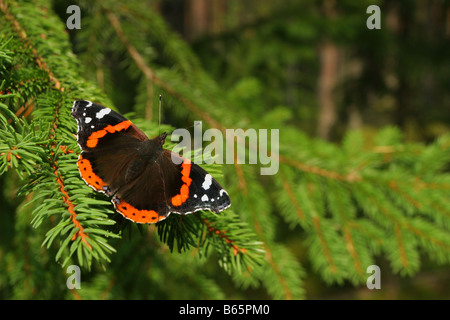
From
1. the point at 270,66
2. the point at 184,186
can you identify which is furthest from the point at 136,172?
the point at 270,66

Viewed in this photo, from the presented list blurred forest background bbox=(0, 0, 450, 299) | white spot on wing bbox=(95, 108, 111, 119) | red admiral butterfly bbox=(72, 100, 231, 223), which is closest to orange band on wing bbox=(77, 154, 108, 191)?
red admiral butterfly bbox=(72, 100, 231, 223)

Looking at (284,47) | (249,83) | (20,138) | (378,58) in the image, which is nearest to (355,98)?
(378,58)

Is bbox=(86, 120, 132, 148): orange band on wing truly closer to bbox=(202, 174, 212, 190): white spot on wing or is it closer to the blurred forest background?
the blurred forest background

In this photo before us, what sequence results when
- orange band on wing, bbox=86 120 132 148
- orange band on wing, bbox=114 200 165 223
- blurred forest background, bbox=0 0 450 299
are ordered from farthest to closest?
blurred forest background, bbox=0 0 450 299, orange band on wing, bbox=86 120 132 148, orange band on wing, bbox=114 200 165 223

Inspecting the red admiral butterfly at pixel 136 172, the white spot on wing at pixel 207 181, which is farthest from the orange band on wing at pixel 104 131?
Answer: the white spot on wing at pixel 207 181

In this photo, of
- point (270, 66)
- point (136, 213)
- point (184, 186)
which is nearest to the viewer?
point (136, 213)

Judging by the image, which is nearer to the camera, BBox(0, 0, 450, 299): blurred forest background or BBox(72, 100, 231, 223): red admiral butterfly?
BBox(72, 100, 231, 223): red admiral butterfly

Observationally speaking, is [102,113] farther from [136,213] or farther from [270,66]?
[270,66]
